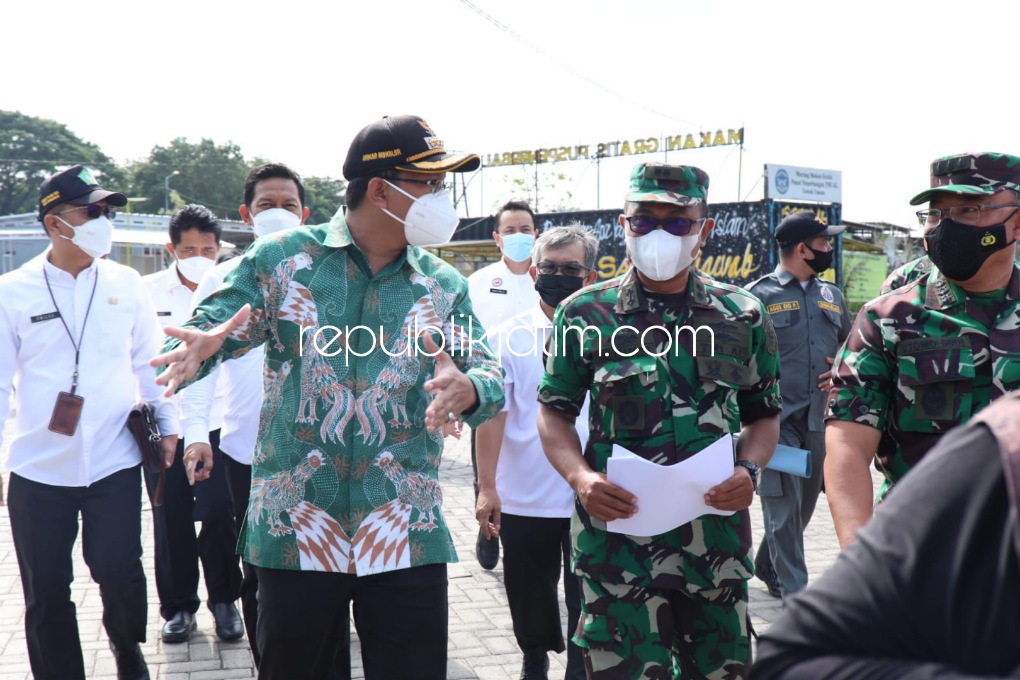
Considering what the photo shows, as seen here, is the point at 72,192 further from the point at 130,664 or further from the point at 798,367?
the point at 798,367

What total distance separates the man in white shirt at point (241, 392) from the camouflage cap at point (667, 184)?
6.90ft

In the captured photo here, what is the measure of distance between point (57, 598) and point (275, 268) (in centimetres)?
196

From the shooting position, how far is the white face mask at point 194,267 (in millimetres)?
5898

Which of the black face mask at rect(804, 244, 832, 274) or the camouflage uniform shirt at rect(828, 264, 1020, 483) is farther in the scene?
the black face mask at rect(804, 244, 832, 274)

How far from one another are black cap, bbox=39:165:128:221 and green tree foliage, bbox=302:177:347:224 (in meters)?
63.8

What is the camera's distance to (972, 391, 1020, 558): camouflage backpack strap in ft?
3.26

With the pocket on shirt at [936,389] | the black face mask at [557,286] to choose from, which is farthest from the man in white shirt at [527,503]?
the pocket on shirt at [936,389]

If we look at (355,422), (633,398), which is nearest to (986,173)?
(633,398)

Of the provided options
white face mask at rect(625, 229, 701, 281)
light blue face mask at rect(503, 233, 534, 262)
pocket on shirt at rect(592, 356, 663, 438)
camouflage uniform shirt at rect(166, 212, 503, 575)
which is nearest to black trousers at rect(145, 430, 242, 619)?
camouflage uniform shirt at rect(166, 212, 503, 575)

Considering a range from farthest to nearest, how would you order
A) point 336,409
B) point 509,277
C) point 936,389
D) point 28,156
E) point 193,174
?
point 193,174 < point 28,156 < point 509,277 < point 336,409 < point 936,389

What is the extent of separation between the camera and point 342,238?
2830 millimetres

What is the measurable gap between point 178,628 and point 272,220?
219cm

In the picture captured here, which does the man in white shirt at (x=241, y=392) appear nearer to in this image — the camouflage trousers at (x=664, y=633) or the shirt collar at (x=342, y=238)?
the shirt collar at (x=342, y=238)

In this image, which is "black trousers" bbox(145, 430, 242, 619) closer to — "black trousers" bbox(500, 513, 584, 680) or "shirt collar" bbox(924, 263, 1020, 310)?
"black trousers" bbox(500, 513, 584, 680)
